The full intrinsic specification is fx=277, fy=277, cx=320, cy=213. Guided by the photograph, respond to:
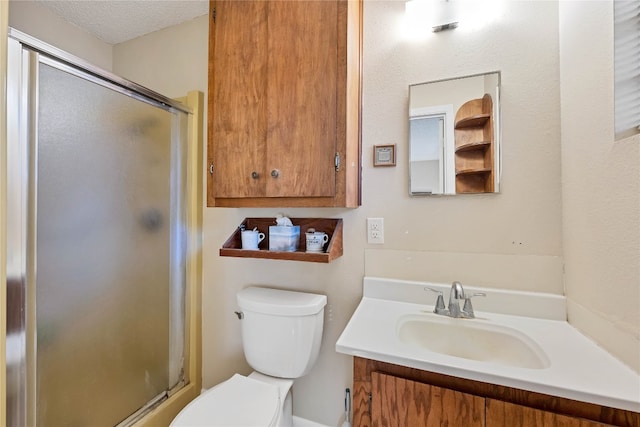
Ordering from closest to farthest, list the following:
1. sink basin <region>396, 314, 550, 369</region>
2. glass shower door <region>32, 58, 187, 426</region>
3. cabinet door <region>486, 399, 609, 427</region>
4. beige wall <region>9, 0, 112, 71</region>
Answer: cabinet door <region>486, 399, 609, 427</region>, sink basin <region>396, 314, 550, 369</region>, glass shower door <region>32, 58, 187, 426</region>, beige wall <region>9, 0, 112, 71</region>

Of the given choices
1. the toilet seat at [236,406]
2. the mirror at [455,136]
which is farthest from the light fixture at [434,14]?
the toilet seat at [236,406]

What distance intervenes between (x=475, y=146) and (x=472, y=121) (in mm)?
107

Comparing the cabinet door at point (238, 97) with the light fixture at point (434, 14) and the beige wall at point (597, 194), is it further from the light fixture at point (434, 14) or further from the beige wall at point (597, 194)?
the beige wall at point (597, 194)

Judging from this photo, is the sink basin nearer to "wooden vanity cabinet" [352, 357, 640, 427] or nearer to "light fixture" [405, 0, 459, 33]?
"wooden vanity cabinet" [352, 357, 640, 427]

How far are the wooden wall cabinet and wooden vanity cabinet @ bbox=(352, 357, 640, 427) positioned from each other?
0.74m

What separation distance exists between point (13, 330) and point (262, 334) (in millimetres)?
885

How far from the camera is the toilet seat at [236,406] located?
1028 mm

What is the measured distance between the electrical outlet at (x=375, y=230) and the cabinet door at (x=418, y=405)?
0.61m

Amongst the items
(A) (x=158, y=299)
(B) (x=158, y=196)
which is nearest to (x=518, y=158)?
(B) (x=158, y=196)

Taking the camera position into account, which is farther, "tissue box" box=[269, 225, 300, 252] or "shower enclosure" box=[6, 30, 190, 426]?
"tissue box" box=[269, 225, 300, 252]

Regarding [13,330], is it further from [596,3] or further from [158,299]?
[596,3]

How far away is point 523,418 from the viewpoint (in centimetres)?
68

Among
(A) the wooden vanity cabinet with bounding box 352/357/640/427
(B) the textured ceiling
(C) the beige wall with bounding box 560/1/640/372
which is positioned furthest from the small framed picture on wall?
(B) the textured ceiling

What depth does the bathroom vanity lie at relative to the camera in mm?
663
